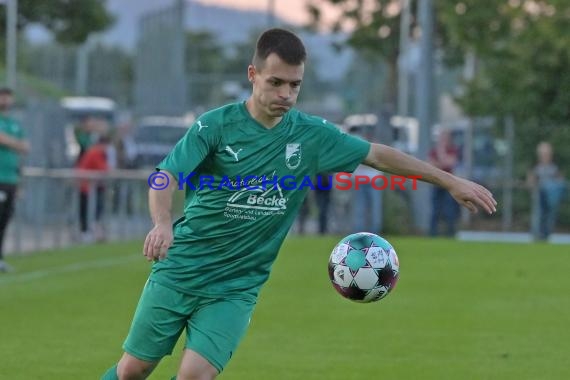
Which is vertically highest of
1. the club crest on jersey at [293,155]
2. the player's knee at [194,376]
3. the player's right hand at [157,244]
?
the club crest on jersey at [293,155]

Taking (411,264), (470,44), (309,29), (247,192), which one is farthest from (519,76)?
(247,192)

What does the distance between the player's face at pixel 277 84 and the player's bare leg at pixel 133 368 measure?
4.44 feet

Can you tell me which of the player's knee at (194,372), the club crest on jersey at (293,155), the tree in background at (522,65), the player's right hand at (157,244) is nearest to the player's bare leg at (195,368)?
the player's knee at (194,372)

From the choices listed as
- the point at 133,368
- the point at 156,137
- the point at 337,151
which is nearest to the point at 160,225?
the point at 133,368

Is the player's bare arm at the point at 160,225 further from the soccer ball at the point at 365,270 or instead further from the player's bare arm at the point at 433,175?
the soccer ball at the point at 365,270

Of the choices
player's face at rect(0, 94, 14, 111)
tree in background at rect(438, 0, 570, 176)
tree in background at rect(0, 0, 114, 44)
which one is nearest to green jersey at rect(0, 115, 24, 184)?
player's face at rect(0, 94, 14, 111)

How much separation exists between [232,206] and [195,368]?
85 centimetres

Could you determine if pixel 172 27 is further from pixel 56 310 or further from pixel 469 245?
pixel 56 310

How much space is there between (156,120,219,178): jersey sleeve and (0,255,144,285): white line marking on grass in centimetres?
907

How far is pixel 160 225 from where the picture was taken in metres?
6.33

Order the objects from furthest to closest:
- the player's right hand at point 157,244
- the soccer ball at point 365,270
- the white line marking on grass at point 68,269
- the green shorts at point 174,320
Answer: the white line marking on grass at point 68,269 < the soccer ball at point 365,270 < the green shorts at point 174,320 < the player's right hand at point 157,244

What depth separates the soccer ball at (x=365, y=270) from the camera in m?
7.77

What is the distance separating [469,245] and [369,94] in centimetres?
1481

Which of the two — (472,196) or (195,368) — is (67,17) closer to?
(472,196)
